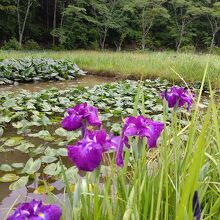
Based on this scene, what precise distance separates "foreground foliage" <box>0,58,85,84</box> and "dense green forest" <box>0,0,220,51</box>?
446 inches

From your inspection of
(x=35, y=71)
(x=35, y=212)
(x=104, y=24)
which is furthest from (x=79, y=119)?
(x=104, y=24)

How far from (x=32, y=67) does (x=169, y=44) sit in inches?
798

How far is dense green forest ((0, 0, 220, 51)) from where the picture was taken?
21469 millimetres

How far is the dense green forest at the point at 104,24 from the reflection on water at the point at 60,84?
468 inches

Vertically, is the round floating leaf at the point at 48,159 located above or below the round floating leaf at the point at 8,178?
above

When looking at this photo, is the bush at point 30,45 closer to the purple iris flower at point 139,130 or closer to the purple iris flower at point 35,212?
the purple iris flower at point 139,130

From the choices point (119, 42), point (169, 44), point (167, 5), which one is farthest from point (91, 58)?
point (167, 5)

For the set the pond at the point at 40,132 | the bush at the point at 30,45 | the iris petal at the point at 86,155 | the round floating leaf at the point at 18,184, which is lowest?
the bush at the point at 30,45

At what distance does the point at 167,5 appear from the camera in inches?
1113

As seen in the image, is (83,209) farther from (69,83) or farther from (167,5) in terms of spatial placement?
(167,5)

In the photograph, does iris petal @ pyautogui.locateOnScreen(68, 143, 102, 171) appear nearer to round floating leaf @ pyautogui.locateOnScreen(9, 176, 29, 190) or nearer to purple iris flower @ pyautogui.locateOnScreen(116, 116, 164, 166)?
purple iris flower @ pyautogui.locateOnScreen(116, 116, 164, 166)

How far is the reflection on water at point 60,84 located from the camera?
683cm

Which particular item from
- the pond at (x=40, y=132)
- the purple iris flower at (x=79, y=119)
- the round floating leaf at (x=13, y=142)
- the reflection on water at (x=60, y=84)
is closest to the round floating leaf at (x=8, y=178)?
the pond at (x=40, y=132)

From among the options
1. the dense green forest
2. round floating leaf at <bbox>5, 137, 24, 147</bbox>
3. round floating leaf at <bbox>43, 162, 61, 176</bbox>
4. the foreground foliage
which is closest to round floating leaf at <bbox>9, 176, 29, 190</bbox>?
round floating leaf at <bbox>43, 162, 61, 176</bbox>
